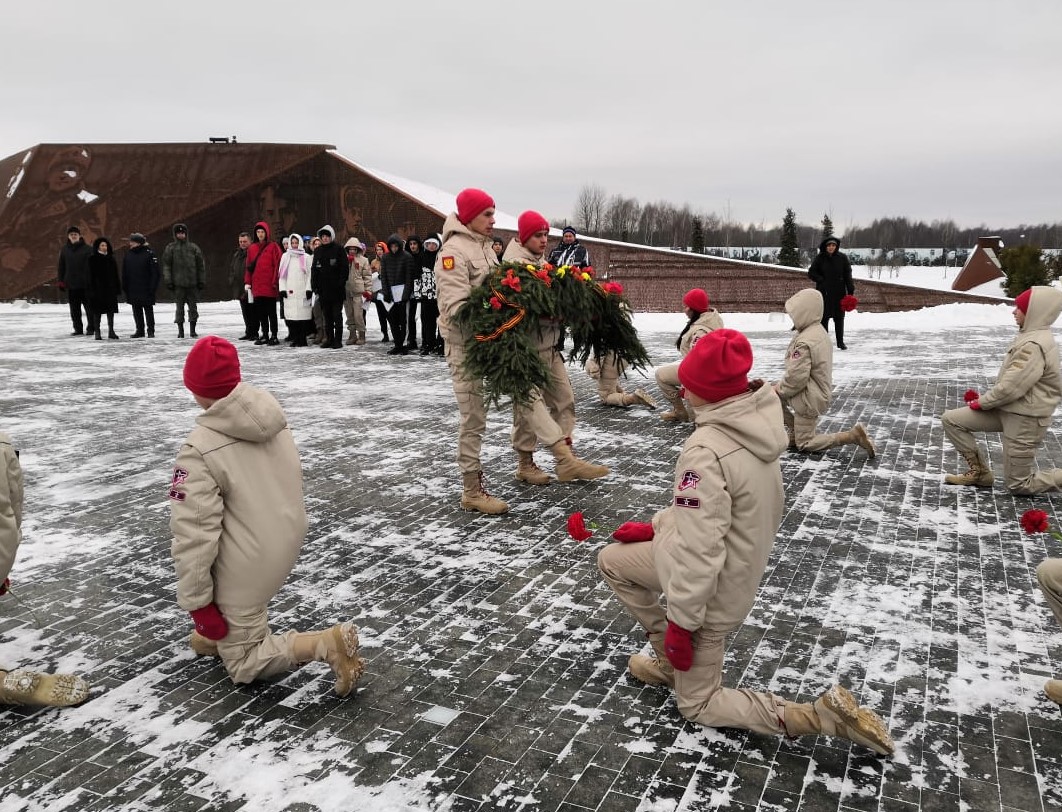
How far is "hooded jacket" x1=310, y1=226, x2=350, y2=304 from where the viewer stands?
14.2 meters

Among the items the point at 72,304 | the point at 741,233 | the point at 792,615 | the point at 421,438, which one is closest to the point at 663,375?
the point at 421,438

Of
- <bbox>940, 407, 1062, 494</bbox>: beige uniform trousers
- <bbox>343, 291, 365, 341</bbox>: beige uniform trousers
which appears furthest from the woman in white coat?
<bbox>940, 407, 1062, 494</bbox>: beige uniform trousers

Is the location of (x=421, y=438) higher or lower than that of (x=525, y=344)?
lower

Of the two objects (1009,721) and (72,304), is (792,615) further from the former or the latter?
(72,304)

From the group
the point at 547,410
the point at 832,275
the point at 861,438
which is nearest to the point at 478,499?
the point at 547,410

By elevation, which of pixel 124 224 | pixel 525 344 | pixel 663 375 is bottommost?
pixel 663 375

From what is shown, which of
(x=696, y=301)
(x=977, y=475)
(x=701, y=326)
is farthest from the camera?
(x=696, y=301)

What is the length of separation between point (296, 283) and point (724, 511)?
12990 millimetres

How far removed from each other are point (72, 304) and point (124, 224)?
8.51m

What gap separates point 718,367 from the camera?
9.36ft

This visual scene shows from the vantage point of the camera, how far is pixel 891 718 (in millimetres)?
3166

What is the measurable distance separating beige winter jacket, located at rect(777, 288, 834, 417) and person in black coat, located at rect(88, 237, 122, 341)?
12.8 meters

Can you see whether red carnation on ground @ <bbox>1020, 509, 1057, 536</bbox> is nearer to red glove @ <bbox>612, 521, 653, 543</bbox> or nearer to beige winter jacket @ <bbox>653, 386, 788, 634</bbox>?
beige winter jacket @ <bbox>653, 386, 788, 634</bbox>

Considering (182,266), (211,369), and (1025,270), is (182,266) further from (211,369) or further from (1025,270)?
(1025,270)
